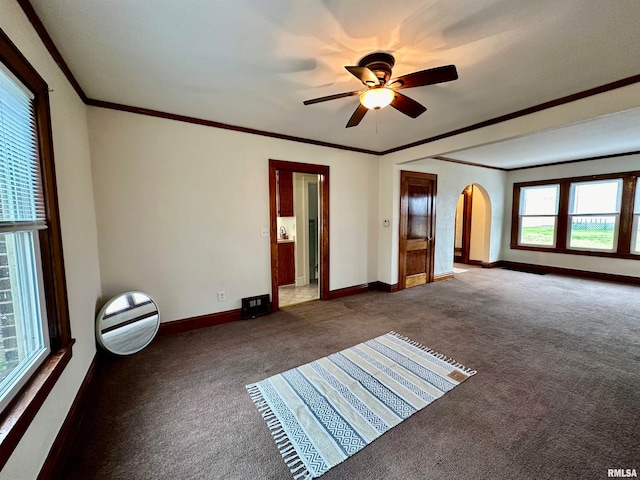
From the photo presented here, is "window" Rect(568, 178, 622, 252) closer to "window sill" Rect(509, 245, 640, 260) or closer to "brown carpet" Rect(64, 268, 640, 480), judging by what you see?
"window sill" Rect(509, 245, 640, 260)

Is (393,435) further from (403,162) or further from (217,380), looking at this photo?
(403,162)

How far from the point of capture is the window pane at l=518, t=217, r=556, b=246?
615 cm

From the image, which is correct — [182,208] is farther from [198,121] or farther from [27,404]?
[27,404]

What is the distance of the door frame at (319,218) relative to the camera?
366 cm

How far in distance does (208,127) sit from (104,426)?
2975 millimetres

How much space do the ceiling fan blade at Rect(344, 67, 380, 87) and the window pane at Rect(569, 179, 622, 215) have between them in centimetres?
641

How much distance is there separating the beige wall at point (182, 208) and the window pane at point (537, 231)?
584cm

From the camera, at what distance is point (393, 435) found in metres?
1.66

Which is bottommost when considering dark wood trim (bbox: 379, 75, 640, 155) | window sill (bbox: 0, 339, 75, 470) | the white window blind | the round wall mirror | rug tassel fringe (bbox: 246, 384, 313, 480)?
rug tassel fringe (bbox: 246, 384, 313, 480)

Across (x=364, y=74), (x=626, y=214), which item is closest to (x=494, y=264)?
(x=626, y=214)

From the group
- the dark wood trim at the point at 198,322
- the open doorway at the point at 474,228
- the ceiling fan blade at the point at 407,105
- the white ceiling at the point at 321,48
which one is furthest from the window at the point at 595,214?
the dark wood trim at the point at 198,322

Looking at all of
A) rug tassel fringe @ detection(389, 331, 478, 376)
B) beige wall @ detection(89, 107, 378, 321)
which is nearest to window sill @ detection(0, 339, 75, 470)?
beige wall @ detection(89, 107, 378, 321)

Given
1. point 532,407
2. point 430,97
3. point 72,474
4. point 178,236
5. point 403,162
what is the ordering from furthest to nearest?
point 403,162, point 178,236, point 430,97, point 532,407, point 72,474

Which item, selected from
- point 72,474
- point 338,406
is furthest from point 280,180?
point 72,474
